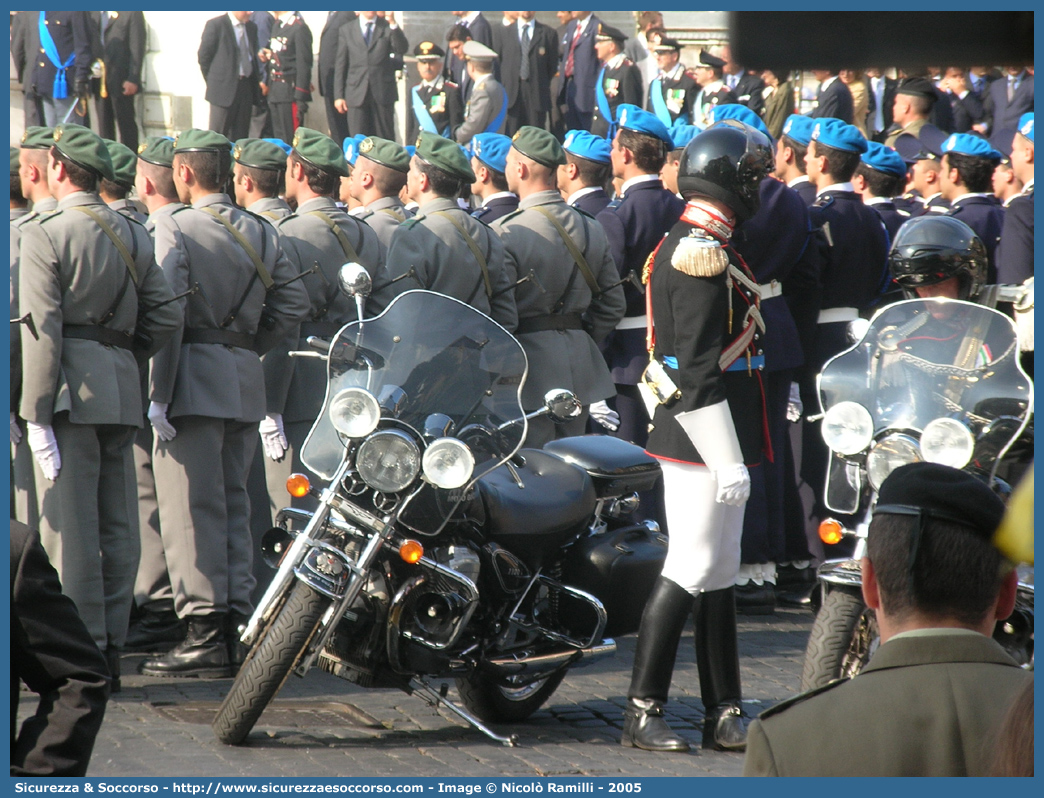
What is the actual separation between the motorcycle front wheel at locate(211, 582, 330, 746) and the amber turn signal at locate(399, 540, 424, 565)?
0.89 feet

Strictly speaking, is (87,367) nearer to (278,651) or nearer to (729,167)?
(278,651)

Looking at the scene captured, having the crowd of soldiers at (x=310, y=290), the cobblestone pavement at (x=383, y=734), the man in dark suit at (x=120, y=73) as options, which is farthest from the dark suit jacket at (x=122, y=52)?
the cobblestone pavement at (x=383, y=734)

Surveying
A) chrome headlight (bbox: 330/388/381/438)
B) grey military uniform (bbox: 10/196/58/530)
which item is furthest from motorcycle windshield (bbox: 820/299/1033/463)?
grey military uniform (bbox: 10/196/58/530)

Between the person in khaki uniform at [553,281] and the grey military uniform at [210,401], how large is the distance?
1607 mm

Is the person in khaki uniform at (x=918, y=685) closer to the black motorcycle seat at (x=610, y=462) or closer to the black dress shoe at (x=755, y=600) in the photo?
the black motorcycle seat at (x=610, y=462)

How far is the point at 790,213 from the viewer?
7656 mm

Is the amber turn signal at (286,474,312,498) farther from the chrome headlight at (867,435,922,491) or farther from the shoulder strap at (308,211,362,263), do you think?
the shoulder strap at (308,211,362,263)

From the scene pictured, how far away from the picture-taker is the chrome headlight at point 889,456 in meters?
4.63

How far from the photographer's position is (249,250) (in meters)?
6.36

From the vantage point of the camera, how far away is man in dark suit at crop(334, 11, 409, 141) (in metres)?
16.2

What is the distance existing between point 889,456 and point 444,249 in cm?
315
